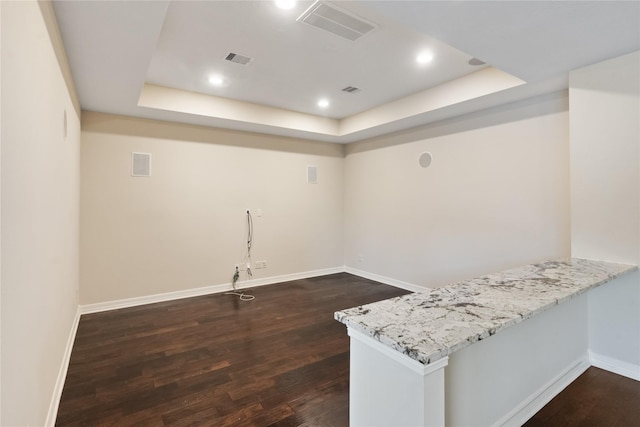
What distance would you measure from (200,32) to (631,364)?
14.5ft

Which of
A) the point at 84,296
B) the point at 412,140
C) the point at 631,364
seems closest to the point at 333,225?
the point at 412,140

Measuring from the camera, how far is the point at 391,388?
1.27m

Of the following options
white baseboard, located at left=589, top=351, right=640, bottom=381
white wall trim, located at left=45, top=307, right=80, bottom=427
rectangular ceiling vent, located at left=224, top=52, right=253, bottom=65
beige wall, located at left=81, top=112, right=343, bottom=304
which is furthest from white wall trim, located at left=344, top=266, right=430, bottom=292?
white wall trim, located at left=45, top=307, right=80, bottom=427

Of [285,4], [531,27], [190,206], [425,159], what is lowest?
[190,206]

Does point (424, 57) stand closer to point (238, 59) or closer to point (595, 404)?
point (238, 59)

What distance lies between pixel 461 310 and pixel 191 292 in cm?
403

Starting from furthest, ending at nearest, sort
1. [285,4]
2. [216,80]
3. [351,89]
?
[351,89] → [216,80] → [285,4]

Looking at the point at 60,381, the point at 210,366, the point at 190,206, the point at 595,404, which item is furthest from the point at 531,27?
the point at 190,206

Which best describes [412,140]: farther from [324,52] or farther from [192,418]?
[192,418]

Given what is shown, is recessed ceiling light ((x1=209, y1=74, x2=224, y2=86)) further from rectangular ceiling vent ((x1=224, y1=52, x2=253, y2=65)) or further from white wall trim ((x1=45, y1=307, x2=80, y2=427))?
white wall trim ((x1=45, y1=307, x2=80, y2=427))

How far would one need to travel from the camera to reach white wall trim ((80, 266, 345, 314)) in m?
3.94

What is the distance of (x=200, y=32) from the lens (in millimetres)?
2604

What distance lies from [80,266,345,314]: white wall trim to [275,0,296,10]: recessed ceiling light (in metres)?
3.85

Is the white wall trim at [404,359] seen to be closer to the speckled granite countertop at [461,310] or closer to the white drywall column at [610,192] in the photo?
the speckled granite countertop at [461,310]
